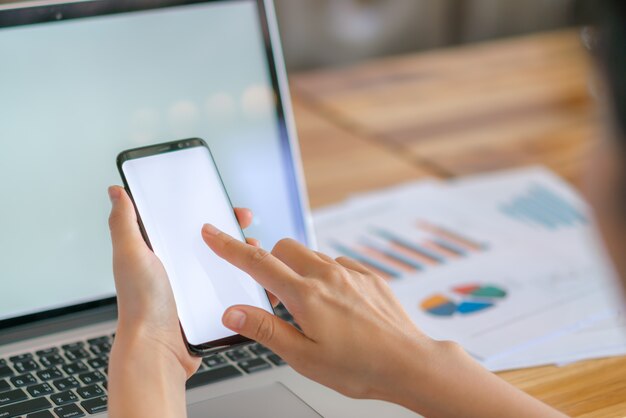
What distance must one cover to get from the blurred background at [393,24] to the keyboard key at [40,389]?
186 centimetres

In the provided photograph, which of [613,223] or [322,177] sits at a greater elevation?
[613,223]

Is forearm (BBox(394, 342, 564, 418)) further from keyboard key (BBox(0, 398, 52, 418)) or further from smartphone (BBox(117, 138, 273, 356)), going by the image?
keyboard key (BBox(0, 398, 52, 418))

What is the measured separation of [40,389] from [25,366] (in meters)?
0.04

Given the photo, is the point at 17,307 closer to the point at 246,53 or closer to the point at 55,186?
the point at 55,186

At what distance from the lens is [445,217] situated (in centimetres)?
106

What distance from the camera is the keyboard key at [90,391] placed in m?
0.66

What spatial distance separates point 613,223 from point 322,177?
2.41 feet

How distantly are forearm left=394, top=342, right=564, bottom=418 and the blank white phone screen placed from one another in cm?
14

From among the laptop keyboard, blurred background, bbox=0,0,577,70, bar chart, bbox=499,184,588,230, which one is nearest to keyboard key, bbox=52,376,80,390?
the laptop keyboard

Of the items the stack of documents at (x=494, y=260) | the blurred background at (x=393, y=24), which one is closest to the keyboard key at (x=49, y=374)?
the stack of documents at (x=494, y=260)

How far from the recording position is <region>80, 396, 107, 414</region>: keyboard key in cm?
65

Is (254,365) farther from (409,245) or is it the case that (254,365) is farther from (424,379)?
(409,245)

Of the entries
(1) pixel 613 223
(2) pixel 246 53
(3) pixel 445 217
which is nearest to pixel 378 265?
(3) pixel 445 217

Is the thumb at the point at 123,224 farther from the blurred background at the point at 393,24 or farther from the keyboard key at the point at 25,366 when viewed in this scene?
the blurred background at the point at 393,24
